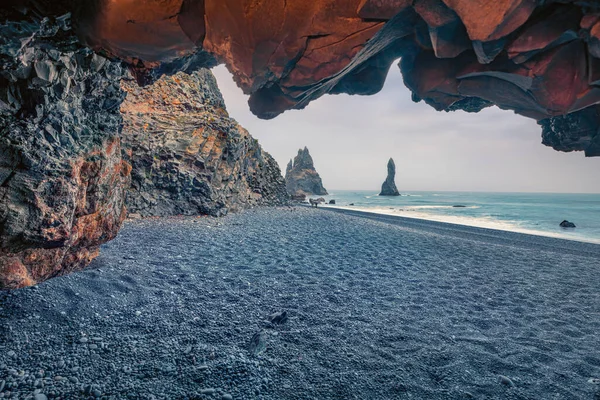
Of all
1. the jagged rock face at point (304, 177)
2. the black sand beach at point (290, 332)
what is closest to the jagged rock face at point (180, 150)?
the black sand beach at point (290, 332)

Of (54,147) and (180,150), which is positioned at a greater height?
(180,150)

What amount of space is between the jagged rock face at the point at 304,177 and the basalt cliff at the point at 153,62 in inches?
2914

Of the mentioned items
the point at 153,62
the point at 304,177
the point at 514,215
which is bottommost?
the point at 514,215

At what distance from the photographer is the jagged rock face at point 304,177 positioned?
79188 mm

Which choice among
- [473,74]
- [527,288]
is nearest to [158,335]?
[473,74]

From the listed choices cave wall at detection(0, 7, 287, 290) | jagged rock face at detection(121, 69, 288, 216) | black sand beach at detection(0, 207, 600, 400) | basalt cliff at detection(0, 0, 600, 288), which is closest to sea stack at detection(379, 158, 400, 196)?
jagged rock face at detection(121, 69, 288, 216)

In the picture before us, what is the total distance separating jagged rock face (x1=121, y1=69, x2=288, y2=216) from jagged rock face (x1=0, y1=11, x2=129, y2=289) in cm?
815

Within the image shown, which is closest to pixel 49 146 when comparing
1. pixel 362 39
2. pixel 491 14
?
pixel 362 39

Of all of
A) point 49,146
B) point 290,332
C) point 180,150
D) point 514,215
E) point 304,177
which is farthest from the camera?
point 304,177

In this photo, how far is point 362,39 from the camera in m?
3.16

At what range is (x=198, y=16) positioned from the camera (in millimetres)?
2465

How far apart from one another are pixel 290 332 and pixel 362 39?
3931 millimetres

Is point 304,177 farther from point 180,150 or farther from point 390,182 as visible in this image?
point 180,150

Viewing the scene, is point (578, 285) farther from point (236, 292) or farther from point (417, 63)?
point (236, 292)
